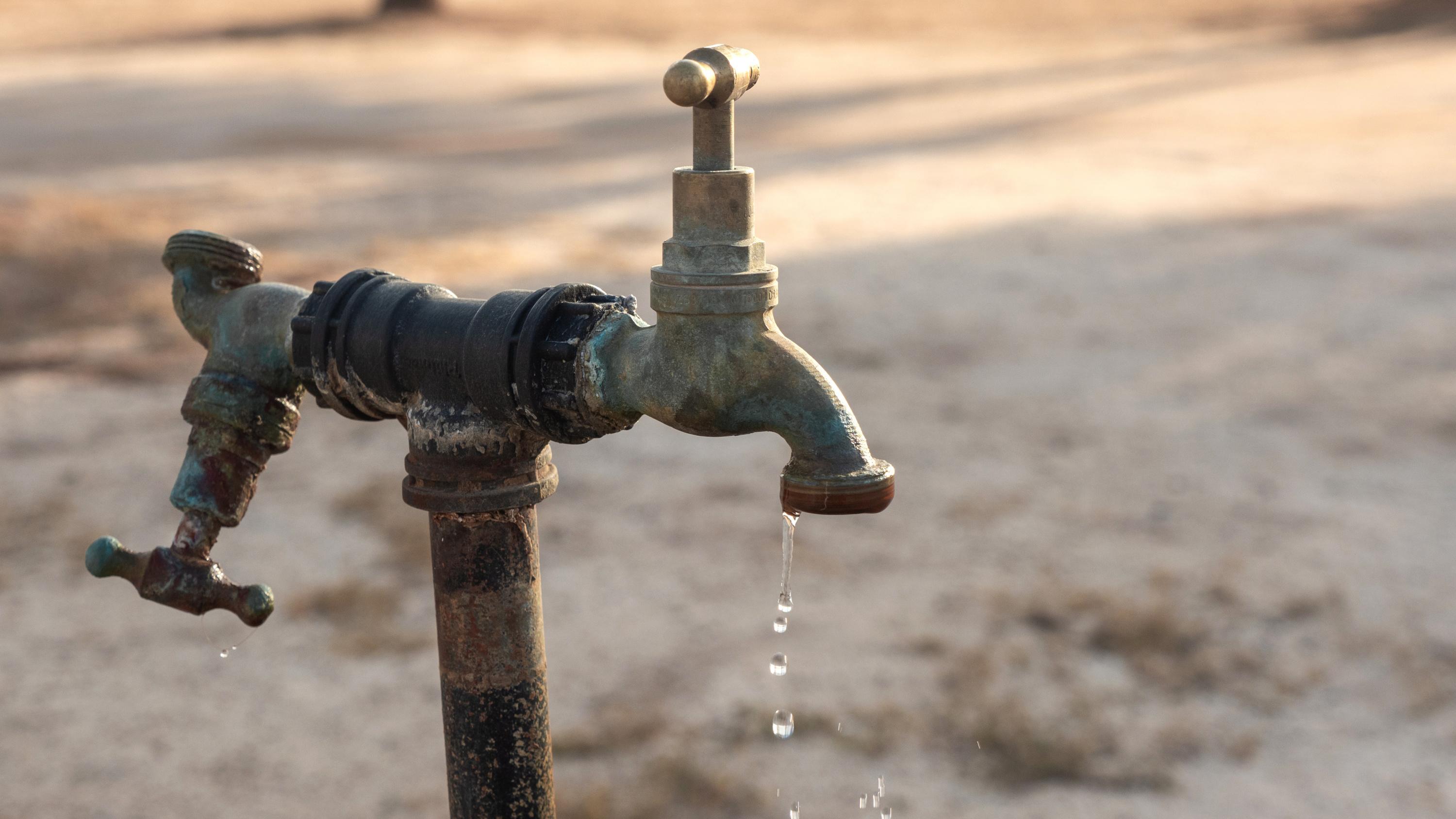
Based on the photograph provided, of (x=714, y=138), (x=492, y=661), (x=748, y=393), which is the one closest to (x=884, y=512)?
(x=492, y=661)

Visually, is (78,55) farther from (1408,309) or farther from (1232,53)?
(1408,309)

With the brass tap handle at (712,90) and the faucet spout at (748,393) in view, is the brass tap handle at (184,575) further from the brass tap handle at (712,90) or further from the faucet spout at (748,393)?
the brass tap handle at (712,90)

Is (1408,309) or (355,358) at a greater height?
(1408,309)

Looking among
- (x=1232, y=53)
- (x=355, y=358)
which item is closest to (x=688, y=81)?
(x=355, y=358)

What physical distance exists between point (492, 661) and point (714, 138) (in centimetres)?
66

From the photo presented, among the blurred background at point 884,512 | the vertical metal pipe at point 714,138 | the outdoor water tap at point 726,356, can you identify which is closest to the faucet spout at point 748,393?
the outdoor water tap at point 726,356

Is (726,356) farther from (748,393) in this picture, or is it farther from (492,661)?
(492,661)

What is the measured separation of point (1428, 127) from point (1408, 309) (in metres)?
3.89

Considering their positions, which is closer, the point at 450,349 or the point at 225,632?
the point at 450,349

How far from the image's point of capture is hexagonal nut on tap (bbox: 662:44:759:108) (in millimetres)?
1255

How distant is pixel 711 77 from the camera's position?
1277mm

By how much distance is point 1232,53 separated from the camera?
506 inches

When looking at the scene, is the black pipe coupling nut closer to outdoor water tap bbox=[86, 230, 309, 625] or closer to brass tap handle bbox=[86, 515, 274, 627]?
outdoor water tap bbox=[86, 230, 309, 625]

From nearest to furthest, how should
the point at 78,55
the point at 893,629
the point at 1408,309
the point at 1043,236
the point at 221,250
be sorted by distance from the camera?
the point at 221,250, the point at 893,629, the point at 1408,309, the point at 1043,236, the point at 78,55
